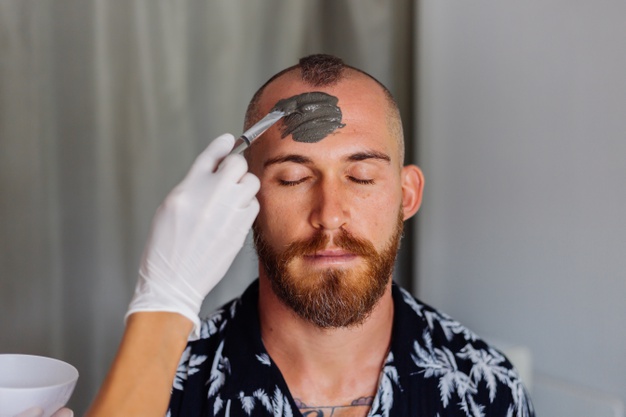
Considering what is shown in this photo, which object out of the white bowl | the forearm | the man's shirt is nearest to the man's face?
the man's shirt

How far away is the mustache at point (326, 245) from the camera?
5.30 feet

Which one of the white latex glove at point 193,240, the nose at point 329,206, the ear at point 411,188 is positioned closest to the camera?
the white latex glove at point 193,240

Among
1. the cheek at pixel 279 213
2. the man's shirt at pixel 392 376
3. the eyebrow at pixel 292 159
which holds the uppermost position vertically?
the eyebrow at pixel 292 159

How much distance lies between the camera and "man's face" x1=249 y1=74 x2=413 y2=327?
5.36 feet

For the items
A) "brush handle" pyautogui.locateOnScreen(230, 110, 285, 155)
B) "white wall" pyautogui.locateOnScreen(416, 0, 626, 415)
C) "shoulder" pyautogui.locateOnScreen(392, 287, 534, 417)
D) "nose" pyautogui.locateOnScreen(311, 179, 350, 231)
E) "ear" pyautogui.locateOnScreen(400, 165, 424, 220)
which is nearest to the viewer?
"brush handle" pyautogui.locateOnScreen(230, 110, 285, 155)

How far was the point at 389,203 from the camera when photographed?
67.5 inches

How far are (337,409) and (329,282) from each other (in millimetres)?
307

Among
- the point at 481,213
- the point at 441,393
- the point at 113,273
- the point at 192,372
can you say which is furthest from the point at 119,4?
the point at 441,393

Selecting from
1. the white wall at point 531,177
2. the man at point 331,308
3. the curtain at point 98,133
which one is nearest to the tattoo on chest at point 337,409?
the man at point 331,308

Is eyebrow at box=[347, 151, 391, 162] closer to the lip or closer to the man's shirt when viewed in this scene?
the lip

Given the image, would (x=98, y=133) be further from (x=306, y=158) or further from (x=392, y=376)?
(x=392, y=376)

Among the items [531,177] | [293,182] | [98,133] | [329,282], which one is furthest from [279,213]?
[531,177]

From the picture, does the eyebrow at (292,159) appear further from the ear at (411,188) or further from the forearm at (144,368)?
the forearm at (144,368)

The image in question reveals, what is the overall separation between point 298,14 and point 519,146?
37.7 inches
